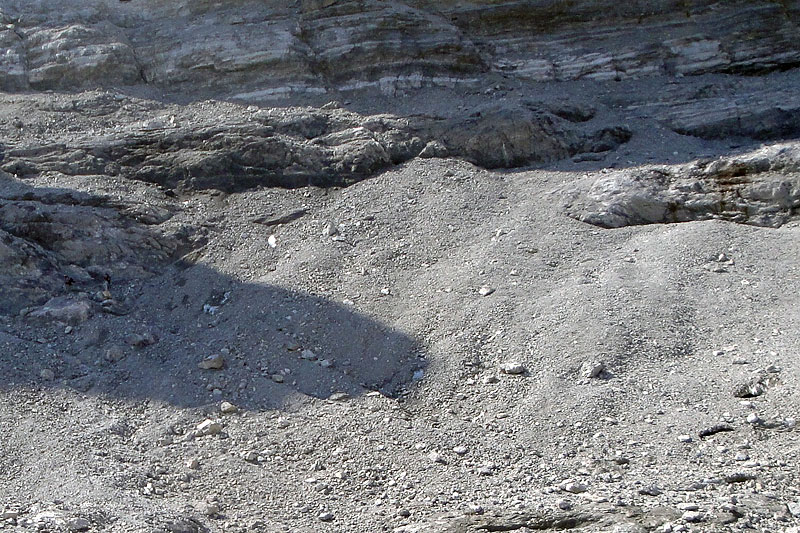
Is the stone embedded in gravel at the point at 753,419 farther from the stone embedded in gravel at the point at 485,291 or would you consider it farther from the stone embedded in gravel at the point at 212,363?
the stone embedded in gravel at the point at 212,363

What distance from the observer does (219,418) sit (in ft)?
19.9

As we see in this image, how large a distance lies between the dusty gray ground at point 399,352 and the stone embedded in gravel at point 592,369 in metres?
0.05

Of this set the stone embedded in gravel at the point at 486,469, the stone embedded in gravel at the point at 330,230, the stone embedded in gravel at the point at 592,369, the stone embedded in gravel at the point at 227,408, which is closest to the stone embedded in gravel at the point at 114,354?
the stone embedded in gravel at the point at 227,408

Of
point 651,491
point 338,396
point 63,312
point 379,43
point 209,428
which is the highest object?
point 379,43

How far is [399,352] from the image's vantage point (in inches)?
273

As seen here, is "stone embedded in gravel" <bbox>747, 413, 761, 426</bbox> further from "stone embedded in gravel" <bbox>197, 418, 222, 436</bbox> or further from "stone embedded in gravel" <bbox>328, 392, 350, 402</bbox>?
"stone embedded in gravel" <bbox>197, 418, 222, 436</bbox>

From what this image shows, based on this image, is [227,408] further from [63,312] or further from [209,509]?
[63,312]

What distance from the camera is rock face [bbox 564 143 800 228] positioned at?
8508 mm

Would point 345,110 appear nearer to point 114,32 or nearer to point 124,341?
point 114,32

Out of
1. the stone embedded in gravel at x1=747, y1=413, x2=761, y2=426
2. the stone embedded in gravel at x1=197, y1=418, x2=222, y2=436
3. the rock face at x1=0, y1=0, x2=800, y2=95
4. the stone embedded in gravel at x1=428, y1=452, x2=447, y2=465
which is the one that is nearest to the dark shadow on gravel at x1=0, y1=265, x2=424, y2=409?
the stone embedded in gravel at x1=197, y1=418, x2=222, y2=436

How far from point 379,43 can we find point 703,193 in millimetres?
4584

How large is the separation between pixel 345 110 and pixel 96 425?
5.54 metres

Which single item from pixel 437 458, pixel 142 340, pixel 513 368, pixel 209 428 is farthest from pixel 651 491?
pixel 142 340

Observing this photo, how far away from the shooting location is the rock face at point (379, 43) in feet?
35.4
